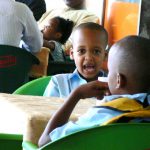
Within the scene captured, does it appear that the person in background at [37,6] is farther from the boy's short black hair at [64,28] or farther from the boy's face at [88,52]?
the boy's face at [88,52]

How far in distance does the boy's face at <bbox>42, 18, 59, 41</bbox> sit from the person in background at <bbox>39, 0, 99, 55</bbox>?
17 cm

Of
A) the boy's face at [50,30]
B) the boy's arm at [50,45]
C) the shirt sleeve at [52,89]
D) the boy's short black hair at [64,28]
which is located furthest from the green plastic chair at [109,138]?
the boy's short black hair at [64,28]

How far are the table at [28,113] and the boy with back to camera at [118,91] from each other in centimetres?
5

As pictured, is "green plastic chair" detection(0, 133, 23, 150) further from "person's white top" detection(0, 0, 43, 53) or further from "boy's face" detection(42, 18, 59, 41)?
"boy's face" detection(42, 18, 59, 41)

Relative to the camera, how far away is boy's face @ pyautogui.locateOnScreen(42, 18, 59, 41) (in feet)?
15.6

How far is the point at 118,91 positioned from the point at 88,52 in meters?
1.05

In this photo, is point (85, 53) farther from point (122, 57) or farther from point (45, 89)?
point (122, 57)

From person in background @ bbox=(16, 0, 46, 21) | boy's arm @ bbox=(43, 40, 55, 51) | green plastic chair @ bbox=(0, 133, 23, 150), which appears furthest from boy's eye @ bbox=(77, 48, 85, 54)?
person in background @ bbox=(16, 0, 46, 21)

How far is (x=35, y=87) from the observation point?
7.41 ft

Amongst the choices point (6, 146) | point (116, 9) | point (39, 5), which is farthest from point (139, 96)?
point (39, 5)

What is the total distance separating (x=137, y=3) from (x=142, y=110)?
3.58 metres

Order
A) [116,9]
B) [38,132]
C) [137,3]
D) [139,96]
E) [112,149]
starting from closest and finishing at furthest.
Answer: [112,149]
[139,96]
[38,132]
[137,3]
[116,9]

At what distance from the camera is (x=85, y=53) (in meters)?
2.35

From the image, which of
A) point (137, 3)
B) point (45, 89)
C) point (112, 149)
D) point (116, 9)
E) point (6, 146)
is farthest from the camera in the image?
point (116, 9)
